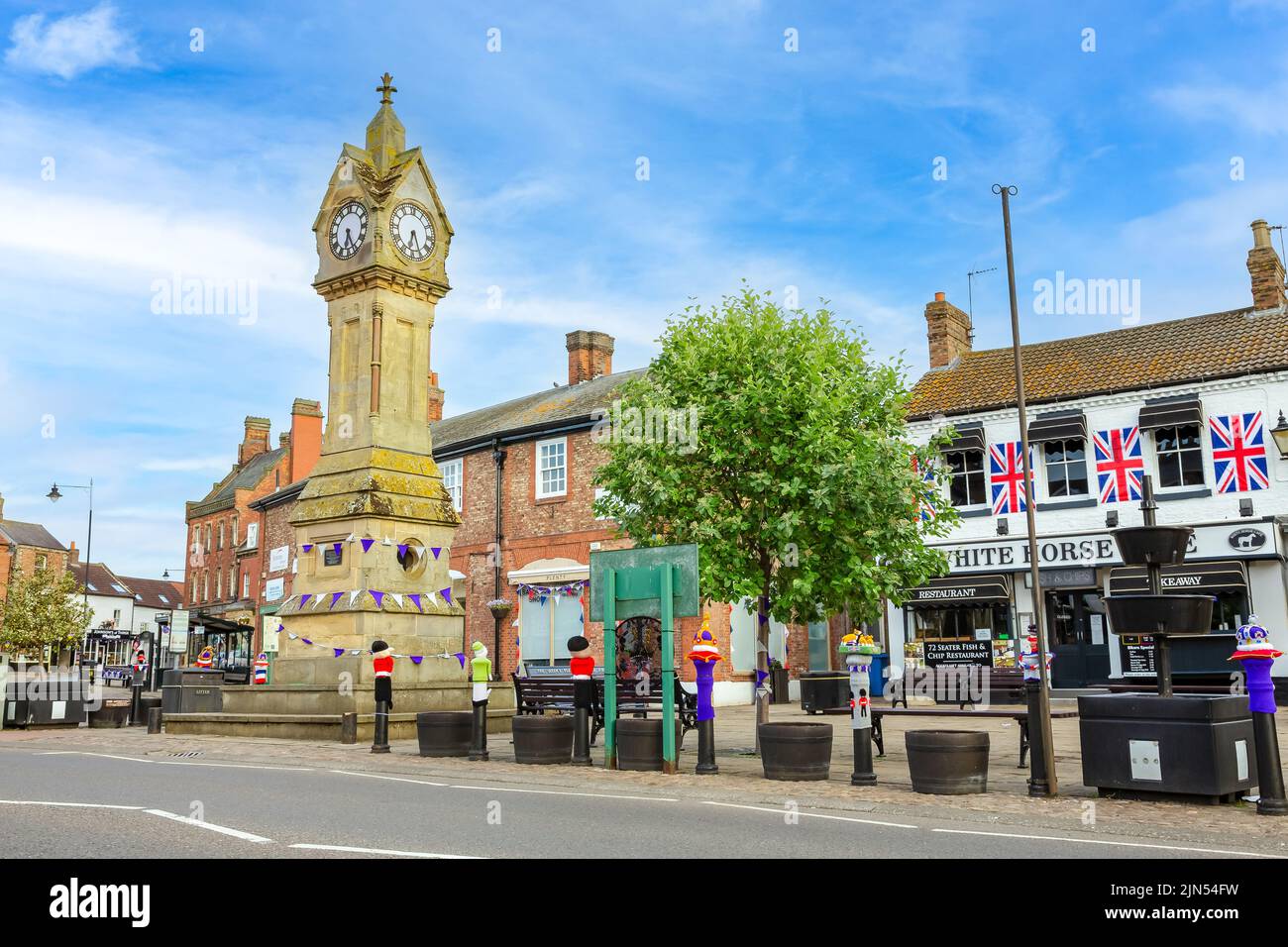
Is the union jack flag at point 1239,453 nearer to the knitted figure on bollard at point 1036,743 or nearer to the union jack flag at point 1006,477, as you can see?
the union jack flag at point 1006,477

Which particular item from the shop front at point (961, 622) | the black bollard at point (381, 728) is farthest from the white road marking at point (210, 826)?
the shop front at point (961, 622)

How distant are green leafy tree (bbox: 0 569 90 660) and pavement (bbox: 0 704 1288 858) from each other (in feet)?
134

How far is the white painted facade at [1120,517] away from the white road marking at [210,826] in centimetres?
2159

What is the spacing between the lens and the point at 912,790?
37.2 feet

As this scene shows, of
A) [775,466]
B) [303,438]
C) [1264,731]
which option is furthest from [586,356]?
[1264,731]

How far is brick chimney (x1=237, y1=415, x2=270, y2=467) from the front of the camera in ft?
203

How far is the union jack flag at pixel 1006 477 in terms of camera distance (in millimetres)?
27328

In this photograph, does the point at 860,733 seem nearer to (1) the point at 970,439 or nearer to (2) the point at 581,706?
(2) the point at 581,706

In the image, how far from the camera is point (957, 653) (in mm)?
27609

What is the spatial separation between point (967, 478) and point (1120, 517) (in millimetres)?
3860

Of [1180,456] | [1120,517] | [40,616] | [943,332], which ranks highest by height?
[943,332]
